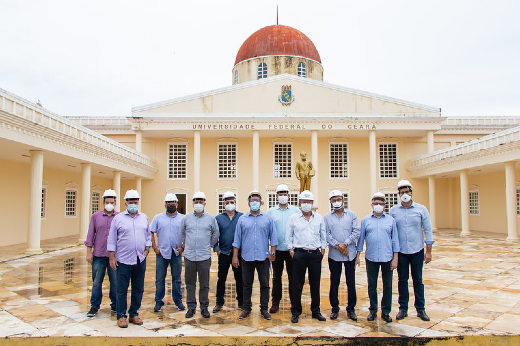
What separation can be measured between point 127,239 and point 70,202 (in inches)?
754

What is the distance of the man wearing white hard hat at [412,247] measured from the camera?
236 inches

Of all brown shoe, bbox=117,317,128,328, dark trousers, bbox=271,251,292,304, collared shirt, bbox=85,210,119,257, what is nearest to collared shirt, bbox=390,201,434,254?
dark trousers, bbox=271,251,292,304

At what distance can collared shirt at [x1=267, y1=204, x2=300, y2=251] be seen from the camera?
21.1ft

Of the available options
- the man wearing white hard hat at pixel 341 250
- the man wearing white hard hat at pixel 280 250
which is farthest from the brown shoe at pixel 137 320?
the man wearing white hard hat at pixel 341 250

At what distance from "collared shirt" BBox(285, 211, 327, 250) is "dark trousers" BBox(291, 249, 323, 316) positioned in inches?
4.5

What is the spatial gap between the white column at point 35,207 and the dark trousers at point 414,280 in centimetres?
1244

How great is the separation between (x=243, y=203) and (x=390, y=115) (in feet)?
36.1

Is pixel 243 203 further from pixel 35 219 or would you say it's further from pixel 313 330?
pixel 313 330

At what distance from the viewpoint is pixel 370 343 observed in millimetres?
5000

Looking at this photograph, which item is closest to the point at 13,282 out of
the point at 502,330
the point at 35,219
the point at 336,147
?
the point at 35,219

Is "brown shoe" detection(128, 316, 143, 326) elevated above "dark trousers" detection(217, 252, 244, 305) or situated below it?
below

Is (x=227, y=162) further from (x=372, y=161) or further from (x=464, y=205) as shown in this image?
(x=464, y=205)

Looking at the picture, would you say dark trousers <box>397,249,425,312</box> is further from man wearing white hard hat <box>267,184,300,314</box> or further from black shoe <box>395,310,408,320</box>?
man wearing white hard hat <box>267,184,300,314</box>

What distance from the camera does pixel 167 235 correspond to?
658cm
